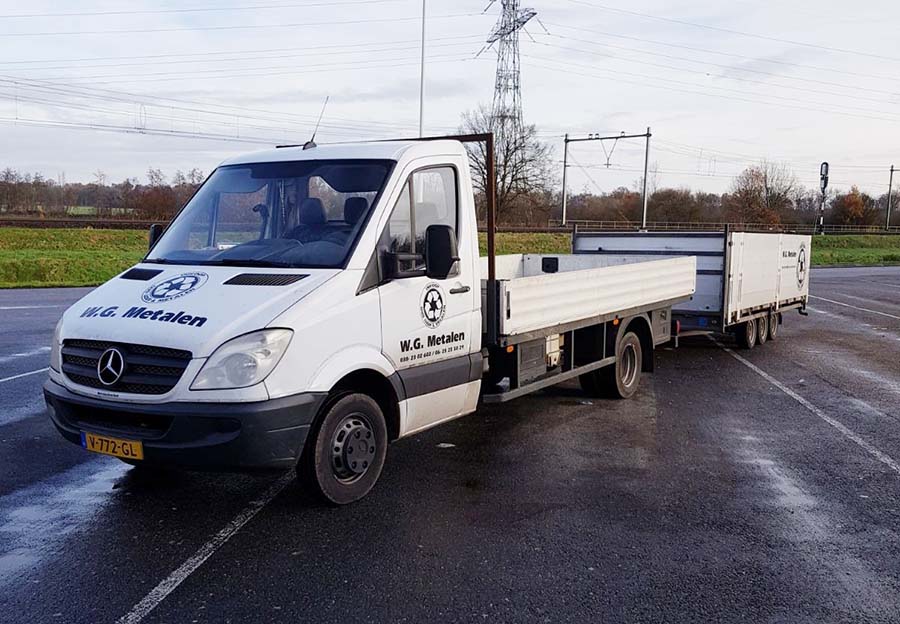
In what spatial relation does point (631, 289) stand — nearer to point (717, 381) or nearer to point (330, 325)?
point (717, 381)

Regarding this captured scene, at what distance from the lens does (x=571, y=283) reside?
7637 mm

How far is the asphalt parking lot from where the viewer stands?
4164 millimetres

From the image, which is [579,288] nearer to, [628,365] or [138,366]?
[628,365]

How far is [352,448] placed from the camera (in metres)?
5.43

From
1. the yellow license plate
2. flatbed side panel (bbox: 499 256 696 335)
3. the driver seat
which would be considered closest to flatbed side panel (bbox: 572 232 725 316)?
flatbed side panel (bbox: 499 256 696 335)

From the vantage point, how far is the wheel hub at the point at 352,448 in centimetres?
536

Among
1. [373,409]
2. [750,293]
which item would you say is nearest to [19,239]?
[750,293]

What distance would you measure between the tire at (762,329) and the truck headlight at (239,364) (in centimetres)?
1104

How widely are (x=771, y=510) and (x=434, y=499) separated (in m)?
2.38

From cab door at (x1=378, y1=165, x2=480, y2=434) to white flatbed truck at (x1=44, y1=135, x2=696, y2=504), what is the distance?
0.01 m

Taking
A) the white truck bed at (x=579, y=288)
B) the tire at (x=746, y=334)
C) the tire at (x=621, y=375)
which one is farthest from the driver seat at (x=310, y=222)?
the tire at (x=746, y=334)

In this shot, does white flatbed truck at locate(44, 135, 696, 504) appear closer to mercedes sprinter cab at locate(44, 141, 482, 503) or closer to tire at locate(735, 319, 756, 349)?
mercedes sprinter cab at locate(44, 141, 482, 503)

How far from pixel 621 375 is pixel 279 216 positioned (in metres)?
4.76

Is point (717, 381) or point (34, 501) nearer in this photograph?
point (34, 501)
